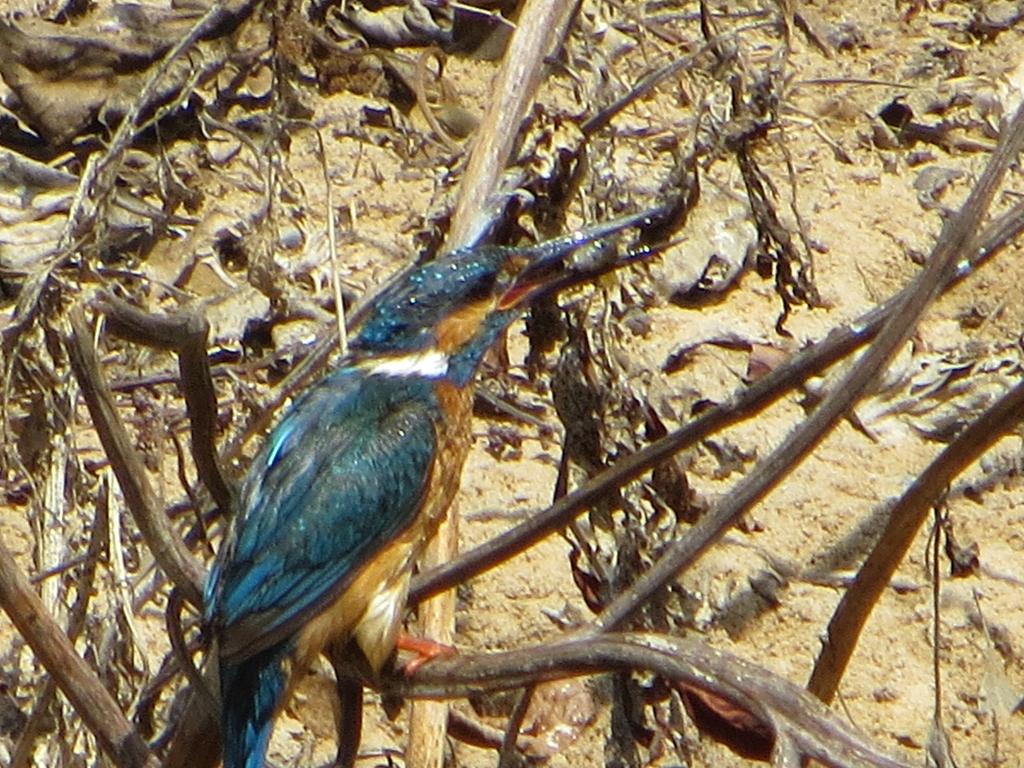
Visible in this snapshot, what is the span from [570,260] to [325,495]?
1.80 feet

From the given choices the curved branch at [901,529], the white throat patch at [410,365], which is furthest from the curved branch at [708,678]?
the white throat patch at [410,365]

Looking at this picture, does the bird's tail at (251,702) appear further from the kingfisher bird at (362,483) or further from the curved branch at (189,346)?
the curved branch at (189,346)

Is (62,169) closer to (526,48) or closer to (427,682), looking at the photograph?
(526,48)

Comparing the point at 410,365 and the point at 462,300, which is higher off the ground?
the point at 462,300

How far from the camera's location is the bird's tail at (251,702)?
277cm

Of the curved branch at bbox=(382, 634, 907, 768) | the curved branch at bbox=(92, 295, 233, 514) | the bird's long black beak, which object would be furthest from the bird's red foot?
the bird's long black beak

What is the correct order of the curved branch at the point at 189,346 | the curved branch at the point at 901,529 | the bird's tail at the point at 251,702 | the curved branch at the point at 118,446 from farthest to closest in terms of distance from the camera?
1. the bird's tail at the point at 251,702
2. the curved branch at the point at 118,446
3. the curved branch at the point at 189,346
4. the curved branch at the point at 901,529

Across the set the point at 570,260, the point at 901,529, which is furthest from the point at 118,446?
the point at 901,529

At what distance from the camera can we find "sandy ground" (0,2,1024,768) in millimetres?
3578

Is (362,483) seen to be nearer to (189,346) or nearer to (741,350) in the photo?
(189,346)

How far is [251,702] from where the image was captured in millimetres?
2852

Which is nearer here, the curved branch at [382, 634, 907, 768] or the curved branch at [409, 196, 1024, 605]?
the curved branch at [382, 634, 907, 768]

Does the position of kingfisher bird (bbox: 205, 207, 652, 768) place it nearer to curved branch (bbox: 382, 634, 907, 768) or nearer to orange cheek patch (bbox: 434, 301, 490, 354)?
orange cheek patch (bbox: 434, 301, 490, 354)

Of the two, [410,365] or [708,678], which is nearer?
[708,678]
